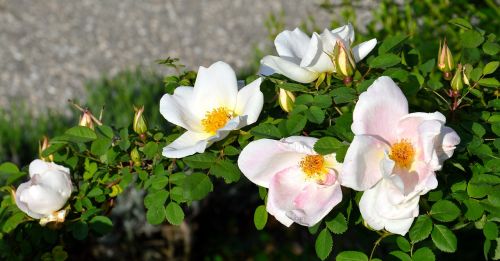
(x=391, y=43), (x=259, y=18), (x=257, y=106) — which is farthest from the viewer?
(x=259, y=18)

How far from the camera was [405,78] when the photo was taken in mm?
1529

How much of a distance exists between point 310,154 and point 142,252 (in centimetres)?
213

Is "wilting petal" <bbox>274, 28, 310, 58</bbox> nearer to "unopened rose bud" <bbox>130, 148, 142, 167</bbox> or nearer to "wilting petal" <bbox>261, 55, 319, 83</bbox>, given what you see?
"wilting petal" <bbox>261, 55, 319, 83</bbox>

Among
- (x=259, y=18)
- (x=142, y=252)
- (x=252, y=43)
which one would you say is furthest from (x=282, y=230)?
(x=259, y=18)

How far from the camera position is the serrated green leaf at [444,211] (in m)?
1.38

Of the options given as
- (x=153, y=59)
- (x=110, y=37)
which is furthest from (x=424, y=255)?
(x=110, y=37)

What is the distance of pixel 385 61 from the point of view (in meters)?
1.56

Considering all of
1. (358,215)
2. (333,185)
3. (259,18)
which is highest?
(333,185)

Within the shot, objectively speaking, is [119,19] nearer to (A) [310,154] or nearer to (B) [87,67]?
(B) [87,67]

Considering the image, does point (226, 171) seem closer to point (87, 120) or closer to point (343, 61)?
point (343, 61)

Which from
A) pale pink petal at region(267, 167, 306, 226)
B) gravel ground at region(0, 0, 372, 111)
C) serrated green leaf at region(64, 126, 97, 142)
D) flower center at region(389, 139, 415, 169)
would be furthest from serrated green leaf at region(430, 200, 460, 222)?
gravel ground at region(0, 0, 372, 111)

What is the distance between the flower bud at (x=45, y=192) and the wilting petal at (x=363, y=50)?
2.07ft

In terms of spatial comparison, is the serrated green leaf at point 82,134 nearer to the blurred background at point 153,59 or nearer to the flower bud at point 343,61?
the flower bud at point 343,61

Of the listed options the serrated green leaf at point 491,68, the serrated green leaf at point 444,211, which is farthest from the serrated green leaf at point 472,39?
the serrated green leaf at point 444,211
